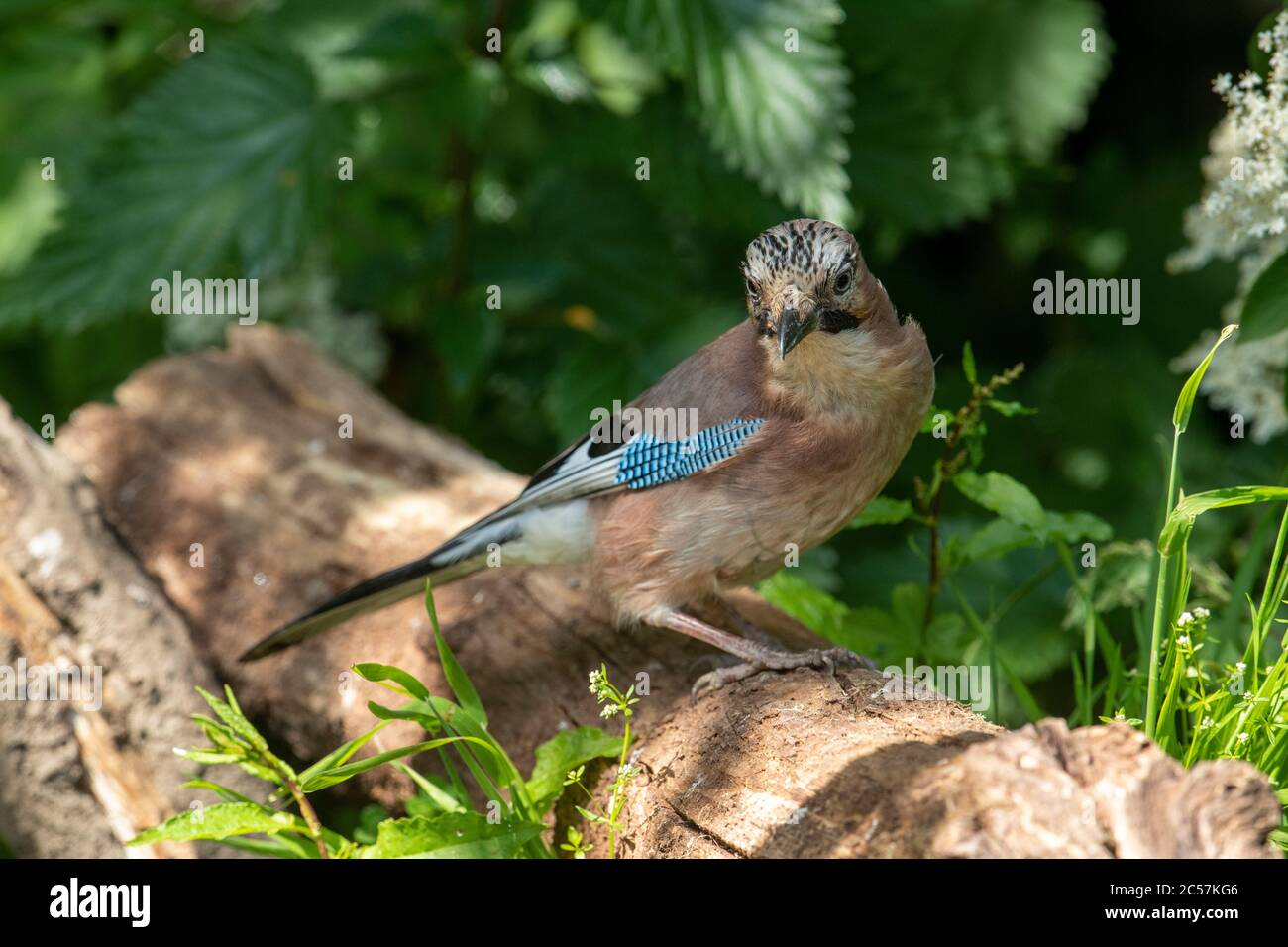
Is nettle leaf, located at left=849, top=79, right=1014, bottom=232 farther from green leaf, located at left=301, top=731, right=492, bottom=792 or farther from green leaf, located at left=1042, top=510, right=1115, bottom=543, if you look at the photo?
green leaf, located at left=301, top=731, right=492, bottom=792

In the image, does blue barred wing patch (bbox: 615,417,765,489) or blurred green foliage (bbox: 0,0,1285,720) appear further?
blurred green foliage (bbox: 0,0,1285,720)

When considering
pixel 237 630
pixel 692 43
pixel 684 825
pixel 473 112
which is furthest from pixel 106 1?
pixel 684 825

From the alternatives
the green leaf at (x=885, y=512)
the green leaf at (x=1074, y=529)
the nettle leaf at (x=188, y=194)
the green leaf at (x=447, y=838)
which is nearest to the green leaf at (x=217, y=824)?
the green leaf at (x=447, y=838)

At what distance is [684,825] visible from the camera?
8.78 feet

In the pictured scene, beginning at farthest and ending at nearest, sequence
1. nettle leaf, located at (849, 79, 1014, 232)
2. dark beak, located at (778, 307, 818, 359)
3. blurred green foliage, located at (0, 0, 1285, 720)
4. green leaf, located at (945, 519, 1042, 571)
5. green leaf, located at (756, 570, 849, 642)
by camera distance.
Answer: nettle leaf, located at (849, 79, 1014, 232) → blurred green foliage, located at (0, 0, 1285, 720) → green leaf, located at (756, 570, 849, 642) → green leaf, located at (945, 519, 1042, 571) → dark beak, located at (778, 307, 818, 359)

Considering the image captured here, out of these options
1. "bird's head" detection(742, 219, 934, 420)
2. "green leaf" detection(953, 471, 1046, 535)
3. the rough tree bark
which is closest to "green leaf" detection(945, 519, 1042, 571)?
"green leaf" detection(953, 471, 1046, 535)

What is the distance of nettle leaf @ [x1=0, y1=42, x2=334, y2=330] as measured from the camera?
14.5ft

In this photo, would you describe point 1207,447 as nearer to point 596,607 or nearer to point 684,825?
point 596,607

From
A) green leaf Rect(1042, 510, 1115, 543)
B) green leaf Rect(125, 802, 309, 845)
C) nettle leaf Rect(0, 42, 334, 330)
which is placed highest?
nettle leaf Rect(0, 42, 334, 330)

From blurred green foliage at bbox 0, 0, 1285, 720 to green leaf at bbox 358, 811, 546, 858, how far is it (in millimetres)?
1342

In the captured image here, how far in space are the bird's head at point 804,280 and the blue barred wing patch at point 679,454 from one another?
0.28 m

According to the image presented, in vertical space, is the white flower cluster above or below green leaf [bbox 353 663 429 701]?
above

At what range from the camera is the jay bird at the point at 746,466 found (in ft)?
10.2
